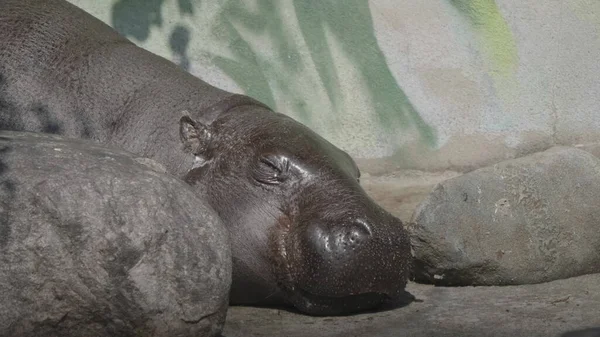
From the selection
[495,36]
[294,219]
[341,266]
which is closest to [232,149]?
[294,219]

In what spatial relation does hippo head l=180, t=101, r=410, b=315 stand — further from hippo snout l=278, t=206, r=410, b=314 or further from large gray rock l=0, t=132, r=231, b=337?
large gray rock l=0, t=132, r=231, b=337

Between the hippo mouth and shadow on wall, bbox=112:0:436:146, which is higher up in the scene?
shadow on wall, bbox=112:0:436:146

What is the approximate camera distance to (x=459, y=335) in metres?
4.91

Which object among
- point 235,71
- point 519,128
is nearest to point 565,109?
point 519,128

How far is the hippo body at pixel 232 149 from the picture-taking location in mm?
5316

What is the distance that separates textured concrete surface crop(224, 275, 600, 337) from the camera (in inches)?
196

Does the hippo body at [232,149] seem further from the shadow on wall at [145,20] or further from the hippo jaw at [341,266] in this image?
the shadow on wall at [145,20]

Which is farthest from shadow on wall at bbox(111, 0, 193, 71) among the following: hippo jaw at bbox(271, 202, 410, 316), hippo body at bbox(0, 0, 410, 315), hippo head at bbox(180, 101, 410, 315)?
hippo jaw at bbox(271, 202, 410, 316)

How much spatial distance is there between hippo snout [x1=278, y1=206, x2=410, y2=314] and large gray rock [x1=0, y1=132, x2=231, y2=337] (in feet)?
3.01

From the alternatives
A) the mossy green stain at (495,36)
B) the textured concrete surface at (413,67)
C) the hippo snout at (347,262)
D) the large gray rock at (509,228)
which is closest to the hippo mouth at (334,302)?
the hippo snout at (347,262)

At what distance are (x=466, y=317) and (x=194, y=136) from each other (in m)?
1.73

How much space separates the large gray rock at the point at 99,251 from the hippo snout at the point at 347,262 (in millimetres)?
918

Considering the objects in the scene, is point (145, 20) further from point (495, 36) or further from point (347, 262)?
point (347, 262)

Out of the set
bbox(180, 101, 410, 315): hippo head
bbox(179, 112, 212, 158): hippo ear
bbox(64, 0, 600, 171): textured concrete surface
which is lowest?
bbox(180, 101, 410, 315): hippo head
